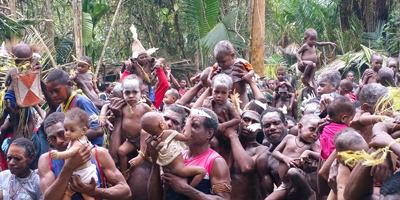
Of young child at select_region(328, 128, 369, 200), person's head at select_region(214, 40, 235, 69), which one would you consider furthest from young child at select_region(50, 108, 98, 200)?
person's head at select_region(214, 40, 235, 69)

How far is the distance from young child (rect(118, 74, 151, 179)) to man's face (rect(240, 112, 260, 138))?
3.32 ft

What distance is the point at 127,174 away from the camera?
5.18 meters

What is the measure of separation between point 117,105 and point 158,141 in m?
1.56

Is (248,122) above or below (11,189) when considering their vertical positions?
above

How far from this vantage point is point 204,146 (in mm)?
4371

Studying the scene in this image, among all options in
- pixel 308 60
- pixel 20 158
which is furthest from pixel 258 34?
pixel 20 158

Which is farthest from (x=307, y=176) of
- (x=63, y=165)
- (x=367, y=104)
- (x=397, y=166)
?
(x=63, y=165)

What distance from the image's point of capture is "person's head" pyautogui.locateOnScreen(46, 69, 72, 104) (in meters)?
5.34

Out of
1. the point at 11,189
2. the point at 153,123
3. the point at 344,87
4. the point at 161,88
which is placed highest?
the point at 153,123

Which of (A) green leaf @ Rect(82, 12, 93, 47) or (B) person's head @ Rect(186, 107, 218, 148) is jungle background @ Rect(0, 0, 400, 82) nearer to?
(A) green leaf @ Rect(82, 12, 93, 47)

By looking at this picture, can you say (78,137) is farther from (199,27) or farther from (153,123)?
A: (199,27)

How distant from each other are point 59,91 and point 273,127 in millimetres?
2248

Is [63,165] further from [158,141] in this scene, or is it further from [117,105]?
[117,105]

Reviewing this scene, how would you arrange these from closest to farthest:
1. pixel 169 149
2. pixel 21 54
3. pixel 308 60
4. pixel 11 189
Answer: pixel 169 149 → pixel 11 189 → pixel 21 54 → pixel 308 60
